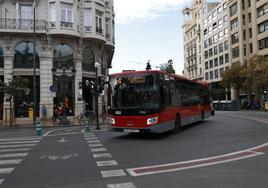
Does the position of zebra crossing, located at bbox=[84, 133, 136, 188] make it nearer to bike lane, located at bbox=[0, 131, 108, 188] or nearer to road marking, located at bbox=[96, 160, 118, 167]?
road marking, located at bbox=[96, 160, 118, 167]

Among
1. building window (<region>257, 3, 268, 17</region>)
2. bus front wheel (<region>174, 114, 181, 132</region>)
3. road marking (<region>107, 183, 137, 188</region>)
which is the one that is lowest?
road marking (<region>107, 183, 137, 188</region>)

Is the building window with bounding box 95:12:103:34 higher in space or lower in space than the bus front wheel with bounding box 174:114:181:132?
higher

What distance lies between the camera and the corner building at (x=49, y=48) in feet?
117

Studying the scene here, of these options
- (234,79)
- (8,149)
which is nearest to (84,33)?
(8,149)

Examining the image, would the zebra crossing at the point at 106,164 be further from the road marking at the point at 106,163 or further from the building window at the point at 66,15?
the building window at the point at 66,15

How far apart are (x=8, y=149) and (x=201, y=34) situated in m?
95.2

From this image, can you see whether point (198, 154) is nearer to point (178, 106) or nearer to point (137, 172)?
point (137, 172)

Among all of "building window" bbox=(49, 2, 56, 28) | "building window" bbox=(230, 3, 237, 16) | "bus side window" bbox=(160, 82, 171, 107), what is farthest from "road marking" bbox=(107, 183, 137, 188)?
"building window" bbox=(230, 3, 237, 16)

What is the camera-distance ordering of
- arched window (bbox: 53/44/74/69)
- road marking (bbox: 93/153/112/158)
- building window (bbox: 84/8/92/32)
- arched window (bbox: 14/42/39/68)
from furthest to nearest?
building window (bbox: 84/8/92/32) < arched window (bbox: 53/44/74/69) < arched window (bbox: 14/42/39/68) < road marking (bbox: 93/153/112/158)

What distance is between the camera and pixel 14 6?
36.3 metres

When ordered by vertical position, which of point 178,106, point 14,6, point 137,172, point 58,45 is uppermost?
point 14,6

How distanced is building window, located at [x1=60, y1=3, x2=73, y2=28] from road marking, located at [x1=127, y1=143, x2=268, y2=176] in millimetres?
27549

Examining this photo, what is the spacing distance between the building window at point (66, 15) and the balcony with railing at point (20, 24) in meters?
1.73

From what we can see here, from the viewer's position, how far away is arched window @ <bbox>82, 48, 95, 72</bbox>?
39.1 metres
